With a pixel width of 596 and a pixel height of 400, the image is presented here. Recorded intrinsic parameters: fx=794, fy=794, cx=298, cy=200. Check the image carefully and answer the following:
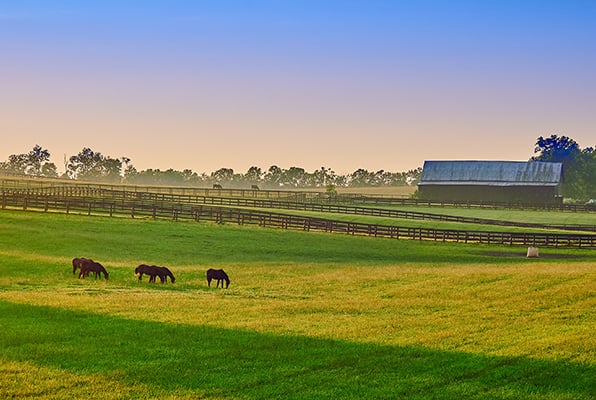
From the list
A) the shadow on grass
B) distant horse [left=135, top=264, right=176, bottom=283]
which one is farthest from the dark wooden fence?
the shadow on grass

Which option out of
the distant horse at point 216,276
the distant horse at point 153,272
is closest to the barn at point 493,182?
the distant horse at point 216,276

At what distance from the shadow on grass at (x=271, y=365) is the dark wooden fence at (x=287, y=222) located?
3842cm

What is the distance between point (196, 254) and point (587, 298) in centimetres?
2188

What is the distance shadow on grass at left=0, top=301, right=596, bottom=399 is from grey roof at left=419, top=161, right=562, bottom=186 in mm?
99156

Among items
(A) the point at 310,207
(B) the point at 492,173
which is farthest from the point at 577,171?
(A) the point at 310,207

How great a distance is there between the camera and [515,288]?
28812 mm

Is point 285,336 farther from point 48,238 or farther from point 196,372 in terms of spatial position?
point 48,238

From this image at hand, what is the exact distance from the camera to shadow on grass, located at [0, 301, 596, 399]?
14.3 m

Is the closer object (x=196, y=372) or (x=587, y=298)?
(x=196, y=372)

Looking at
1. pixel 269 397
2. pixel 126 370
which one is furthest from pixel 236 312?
pixel 269 397

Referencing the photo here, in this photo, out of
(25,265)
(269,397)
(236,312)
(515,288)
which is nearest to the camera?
(269,397)

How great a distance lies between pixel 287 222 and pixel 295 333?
39.3m

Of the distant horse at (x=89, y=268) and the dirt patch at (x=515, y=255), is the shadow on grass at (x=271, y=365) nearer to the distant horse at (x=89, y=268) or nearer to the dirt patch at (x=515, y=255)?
the distant horse at (x=89, y=268)

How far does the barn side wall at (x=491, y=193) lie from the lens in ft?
364
